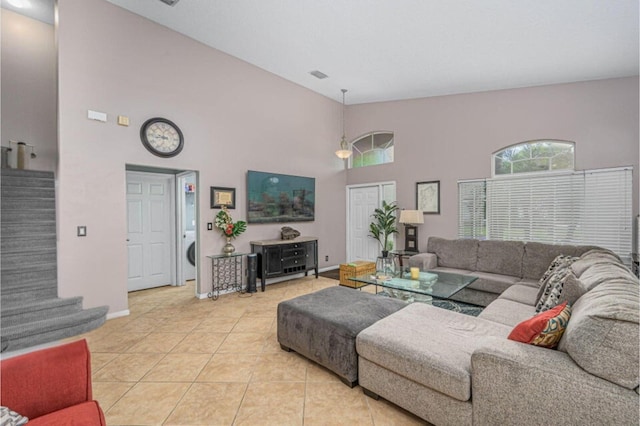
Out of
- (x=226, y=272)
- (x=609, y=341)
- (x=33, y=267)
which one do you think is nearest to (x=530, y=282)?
(x=609, y=341)

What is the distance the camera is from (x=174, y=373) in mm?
2275

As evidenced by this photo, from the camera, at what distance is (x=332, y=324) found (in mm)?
2182

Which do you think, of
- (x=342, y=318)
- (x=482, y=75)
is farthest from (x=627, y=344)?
(x=482, y=75)

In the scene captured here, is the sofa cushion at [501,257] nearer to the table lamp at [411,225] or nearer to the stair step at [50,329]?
the table lamp at [411,225]

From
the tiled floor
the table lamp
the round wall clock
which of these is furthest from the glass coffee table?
the round wall clock

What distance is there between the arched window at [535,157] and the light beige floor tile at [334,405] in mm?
4528

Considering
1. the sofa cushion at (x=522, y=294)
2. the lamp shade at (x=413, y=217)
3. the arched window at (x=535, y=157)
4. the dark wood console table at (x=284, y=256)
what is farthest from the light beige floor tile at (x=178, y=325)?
the arched window at (x=535, y=157)

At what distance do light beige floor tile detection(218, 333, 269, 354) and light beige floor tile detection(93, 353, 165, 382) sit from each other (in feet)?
1.84

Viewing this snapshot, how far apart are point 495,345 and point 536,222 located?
4.08 metres

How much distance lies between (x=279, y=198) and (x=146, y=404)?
374 centimetres

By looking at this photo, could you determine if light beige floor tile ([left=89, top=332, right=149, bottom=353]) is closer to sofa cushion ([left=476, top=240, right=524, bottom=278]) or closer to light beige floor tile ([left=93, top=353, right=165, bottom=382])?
light beige floor tile ([left=93, top=353, right=165, bottom=382])

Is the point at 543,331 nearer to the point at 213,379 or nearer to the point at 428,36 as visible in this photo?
the point at 213,379

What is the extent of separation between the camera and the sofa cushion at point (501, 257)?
3.95 m

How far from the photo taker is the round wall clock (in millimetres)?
3738
